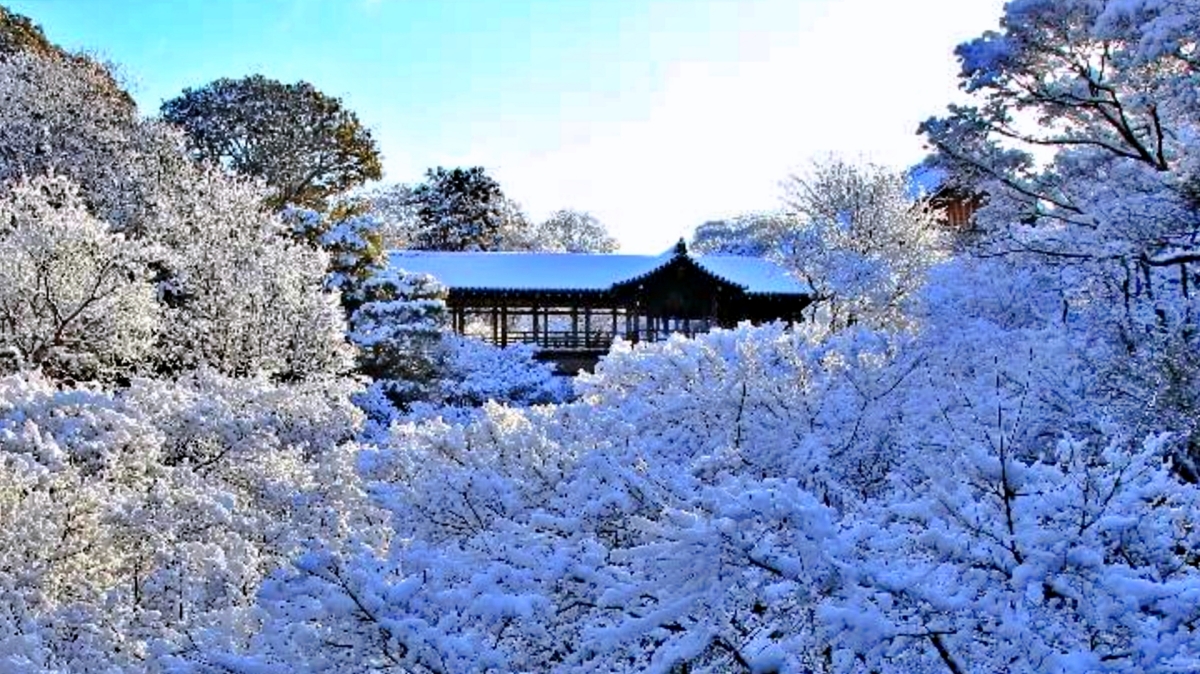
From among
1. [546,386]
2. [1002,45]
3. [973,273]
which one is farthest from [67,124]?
[1002,45]

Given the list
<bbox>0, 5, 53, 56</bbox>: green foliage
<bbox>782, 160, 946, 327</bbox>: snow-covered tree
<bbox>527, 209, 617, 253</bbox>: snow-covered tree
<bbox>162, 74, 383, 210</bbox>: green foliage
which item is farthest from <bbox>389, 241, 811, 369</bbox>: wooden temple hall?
<bbox>527, 209, 617, 253</bbox>: snow-covered tree

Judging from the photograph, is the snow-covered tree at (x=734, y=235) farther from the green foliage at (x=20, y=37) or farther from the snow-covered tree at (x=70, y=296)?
the snow-covered tree at (x=70, y=296)

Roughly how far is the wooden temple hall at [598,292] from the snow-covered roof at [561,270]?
3cm

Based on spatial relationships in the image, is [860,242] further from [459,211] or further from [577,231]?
[577,231]

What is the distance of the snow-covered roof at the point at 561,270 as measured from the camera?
2975 cm

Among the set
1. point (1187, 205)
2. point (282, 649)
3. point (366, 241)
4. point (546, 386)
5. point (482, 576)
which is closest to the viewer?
point (482, 576)

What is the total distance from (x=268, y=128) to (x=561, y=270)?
33.4 ft

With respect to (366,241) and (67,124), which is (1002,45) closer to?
(366,241)

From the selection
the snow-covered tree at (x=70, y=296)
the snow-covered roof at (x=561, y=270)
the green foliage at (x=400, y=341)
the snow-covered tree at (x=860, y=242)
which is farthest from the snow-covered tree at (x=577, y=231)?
the snow-covered tree at (x=70, y=296)

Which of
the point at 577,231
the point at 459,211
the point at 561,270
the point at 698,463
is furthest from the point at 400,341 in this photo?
the point at 577,231

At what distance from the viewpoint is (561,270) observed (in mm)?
31281

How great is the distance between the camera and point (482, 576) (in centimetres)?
434

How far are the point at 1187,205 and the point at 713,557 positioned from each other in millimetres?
6524

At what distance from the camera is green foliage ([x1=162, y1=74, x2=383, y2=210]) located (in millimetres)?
30391
